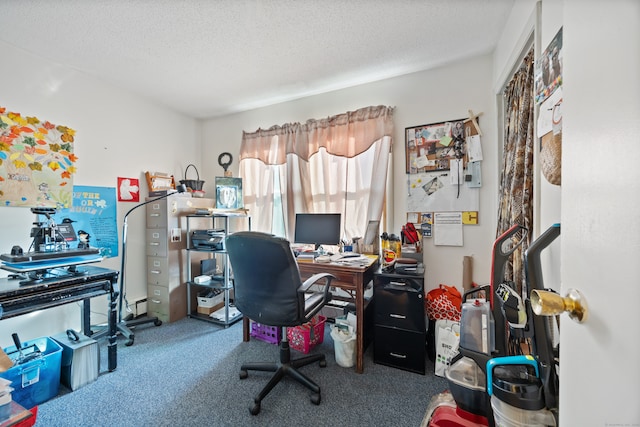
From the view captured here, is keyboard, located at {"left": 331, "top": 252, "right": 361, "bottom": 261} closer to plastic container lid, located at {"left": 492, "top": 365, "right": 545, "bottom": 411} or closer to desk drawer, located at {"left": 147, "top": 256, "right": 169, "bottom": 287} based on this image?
plastic container lid, located at {"left": 492, "top": 365, "right": 545, "bottom": 411}

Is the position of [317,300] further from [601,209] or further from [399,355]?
[601,209]

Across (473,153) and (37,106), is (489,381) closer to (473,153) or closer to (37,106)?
(473,153)

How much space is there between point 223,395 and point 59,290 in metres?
1.30

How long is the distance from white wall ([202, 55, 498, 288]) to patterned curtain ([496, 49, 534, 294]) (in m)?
0.49

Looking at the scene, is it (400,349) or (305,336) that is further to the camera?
(305,336)

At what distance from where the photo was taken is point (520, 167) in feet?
4.86

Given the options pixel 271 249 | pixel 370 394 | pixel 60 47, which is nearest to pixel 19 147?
pixel 60 47

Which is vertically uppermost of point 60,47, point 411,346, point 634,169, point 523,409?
point 60,47

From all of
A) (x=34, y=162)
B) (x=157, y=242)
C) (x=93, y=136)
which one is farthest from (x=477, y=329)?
(x=93, y=136)

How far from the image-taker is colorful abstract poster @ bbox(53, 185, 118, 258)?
7.73ft

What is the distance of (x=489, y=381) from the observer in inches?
34.6

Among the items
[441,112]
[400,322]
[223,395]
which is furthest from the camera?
[441,112]

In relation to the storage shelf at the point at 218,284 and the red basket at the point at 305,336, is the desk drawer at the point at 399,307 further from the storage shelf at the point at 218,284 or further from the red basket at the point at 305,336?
the storage shelf at the point at 218,284

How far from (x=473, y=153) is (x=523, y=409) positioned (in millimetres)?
1940
